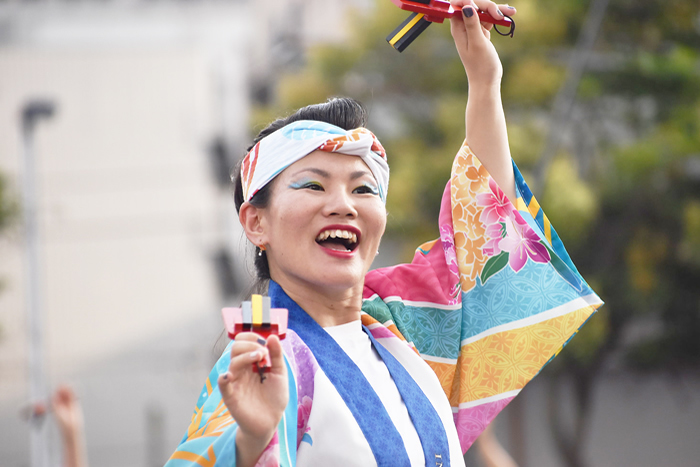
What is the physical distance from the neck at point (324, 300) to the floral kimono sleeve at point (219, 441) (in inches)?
10.2

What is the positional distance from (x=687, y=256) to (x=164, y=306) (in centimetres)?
1163

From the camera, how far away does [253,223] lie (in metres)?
1.84

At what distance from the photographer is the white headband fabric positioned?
5.74 feet

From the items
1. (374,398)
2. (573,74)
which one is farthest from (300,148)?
(573,74)

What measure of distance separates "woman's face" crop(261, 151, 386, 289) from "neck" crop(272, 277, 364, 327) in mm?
15

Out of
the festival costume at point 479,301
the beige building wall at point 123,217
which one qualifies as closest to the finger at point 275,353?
the festival costume at point 479,301

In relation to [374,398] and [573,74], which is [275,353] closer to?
[374,398]

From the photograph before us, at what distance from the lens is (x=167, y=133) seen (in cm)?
1884

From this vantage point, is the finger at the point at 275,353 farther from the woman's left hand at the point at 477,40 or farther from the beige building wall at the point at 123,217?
the beige building wall at the point at 123,217

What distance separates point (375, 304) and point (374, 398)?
374 millimetres

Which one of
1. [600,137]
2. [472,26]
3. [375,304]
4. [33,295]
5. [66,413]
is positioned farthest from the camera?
[600,137]

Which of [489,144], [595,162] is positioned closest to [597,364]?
[595,162]

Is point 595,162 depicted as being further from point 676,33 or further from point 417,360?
point 417,360

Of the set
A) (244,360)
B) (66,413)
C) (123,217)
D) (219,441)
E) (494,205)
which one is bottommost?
(66,413)
